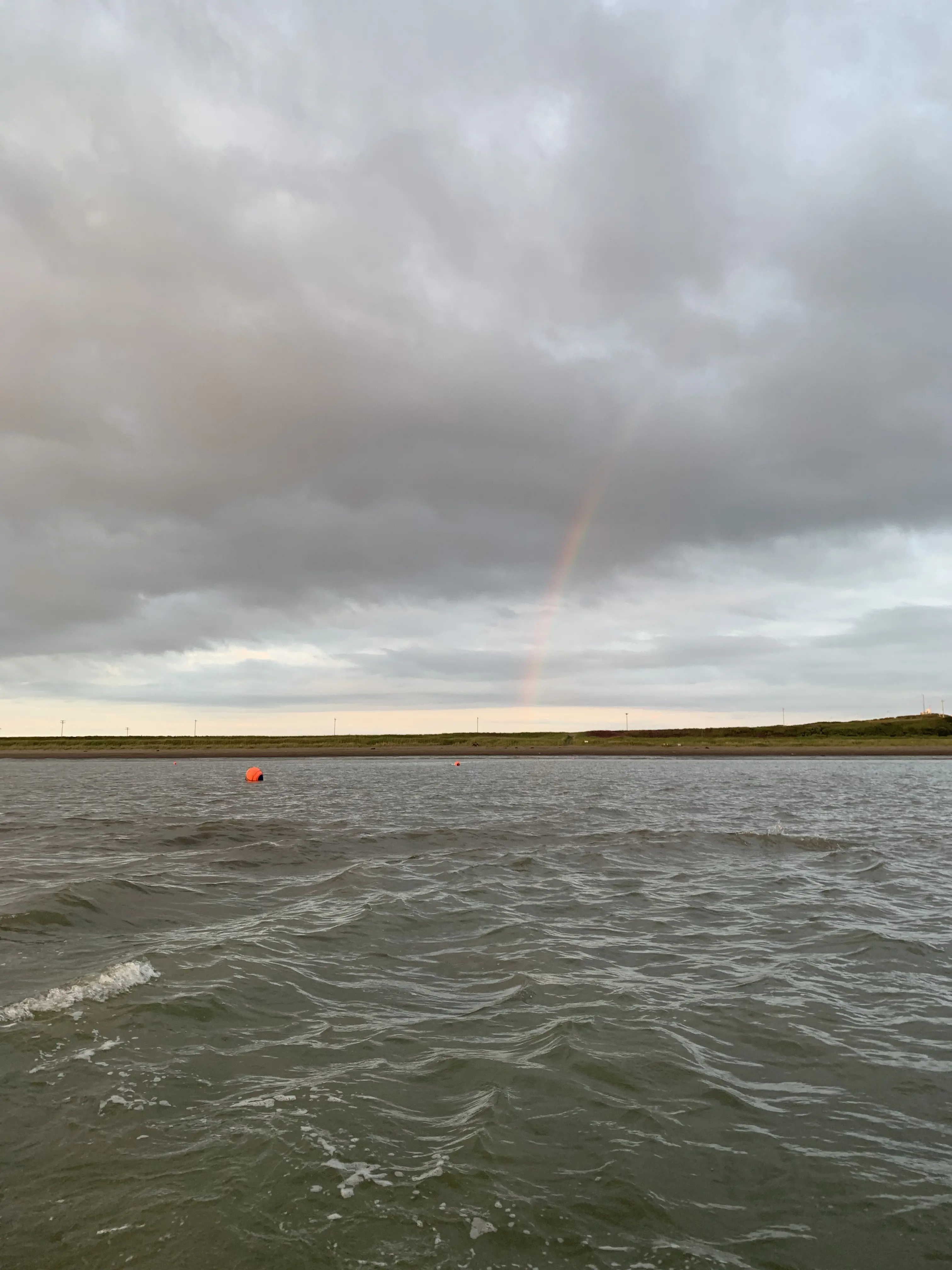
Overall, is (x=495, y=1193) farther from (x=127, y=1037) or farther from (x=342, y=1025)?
(x=127, y=1037)

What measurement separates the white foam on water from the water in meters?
0.05

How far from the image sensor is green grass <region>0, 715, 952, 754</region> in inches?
5955

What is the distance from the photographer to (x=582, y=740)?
168 metres

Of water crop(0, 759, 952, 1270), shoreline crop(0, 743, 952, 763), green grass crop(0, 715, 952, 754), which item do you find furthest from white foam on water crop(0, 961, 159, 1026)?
green grass crop(0, 715, 952, 754)

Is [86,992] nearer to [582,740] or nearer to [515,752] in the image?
[515,752]

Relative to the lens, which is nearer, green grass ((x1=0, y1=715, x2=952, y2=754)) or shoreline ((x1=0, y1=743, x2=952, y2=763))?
shoreline ((x1=0, y1=743, x2=952, y2=763))

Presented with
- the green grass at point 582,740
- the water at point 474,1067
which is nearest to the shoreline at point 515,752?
the green grass at point 582,740

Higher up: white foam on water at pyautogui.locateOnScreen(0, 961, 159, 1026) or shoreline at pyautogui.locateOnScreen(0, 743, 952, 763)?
white foam on water at pyautogui.locateOnScreen(0, 961, 159, 1026)

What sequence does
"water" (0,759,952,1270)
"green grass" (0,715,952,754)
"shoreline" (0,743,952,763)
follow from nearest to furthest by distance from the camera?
"water" (0,759,952,1270) < "shoreline" (0,743,952,763) < "green grass" (0,715,952,754)

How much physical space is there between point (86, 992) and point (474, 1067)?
207 inches

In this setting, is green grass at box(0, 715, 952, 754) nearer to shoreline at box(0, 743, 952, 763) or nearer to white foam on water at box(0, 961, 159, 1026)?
shoreline at box(0, 743, 952, 763)

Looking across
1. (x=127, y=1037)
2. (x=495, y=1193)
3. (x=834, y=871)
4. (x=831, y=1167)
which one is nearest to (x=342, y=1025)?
(x=127, y=1037)

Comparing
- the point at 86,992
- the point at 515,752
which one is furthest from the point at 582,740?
the point at 86,992

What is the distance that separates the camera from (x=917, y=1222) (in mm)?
5500
